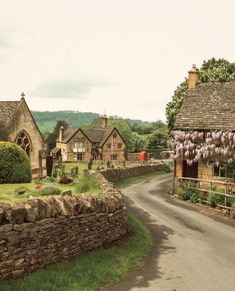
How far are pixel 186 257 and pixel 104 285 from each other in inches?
175

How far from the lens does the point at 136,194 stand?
32.9 metres

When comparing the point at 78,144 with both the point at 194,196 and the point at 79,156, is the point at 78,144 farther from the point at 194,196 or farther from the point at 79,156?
the point at 194,196

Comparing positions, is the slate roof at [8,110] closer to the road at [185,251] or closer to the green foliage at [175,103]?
the green foliage at [175,103]

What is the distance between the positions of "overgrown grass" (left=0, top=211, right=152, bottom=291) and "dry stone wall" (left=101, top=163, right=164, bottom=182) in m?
25.1

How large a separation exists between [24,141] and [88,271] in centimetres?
3405

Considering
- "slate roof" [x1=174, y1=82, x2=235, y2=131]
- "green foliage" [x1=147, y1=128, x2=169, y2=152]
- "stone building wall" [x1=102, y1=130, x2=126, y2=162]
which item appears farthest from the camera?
"green foliage" [x1=147, y1=128, x2=169, y2=152]

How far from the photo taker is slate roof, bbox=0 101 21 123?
43.0 metres

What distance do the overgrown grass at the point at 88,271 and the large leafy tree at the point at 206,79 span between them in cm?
3751

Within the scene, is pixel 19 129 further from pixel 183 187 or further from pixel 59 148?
pixel 59 148

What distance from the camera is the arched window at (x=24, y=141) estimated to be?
4402cm

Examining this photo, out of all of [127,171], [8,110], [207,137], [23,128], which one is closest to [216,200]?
[207,137]

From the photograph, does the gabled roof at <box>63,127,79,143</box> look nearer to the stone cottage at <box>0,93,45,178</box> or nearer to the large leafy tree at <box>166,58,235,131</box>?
the large leafy tree at <box>166,58,235,131</box>

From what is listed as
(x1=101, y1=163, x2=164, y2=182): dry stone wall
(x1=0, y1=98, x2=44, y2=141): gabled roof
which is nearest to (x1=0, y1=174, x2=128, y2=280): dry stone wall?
(x1=101, y1=163, x2=164, y2=182): dry stone wall

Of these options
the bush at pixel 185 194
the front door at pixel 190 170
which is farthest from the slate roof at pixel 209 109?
the bush at pixel 185 194
